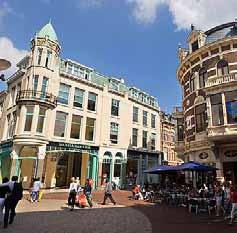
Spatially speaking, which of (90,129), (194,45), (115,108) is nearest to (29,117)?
(90,129)

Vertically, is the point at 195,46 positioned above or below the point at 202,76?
above

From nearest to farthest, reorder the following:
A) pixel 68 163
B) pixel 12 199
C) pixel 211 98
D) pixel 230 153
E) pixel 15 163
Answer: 1. pixel 12 199
2. pixel 230 153
3. pixel 211 98
4. pixel 15 163
5. pixel 68 163

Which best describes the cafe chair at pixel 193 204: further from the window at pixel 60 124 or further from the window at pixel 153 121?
the window at pixel 153 121

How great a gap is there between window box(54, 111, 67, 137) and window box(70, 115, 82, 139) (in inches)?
42.8

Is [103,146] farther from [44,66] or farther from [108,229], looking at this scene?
[108,229]

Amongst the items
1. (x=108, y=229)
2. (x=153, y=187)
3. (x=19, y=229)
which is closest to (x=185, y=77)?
(x=153, y=187)

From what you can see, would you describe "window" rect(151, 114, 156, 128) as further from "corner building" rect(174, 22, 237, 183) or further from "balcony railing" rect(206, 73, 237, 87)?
"balcony railing" rect(206, 73, 237, 87)

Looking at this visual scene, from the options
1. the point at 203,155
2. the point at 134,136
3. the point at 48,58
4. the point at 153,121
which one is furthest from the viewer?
the point at 153,121

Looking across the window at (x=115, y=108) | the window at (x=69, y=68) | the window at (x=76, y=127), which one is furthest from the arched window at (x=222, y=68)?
the window at (x=69, y=68)

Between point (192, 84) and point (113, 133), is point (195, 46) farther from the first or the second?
point (113, 133)

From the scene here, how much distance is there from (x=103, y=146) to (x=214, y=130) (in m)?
14.6

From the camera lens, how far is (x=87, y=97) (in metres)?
28.9

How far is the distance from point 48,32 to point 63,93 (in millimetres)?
6965

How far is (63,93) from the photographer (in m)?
27.0
